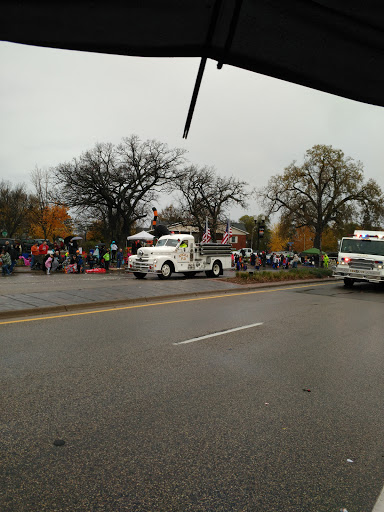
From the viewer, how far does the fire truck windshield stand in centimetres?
1844

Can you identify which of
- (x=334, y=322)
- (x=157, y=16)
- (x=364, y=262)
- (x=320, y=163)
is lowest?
(x=334, y=322)

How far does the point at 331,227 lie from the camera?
4666 cm

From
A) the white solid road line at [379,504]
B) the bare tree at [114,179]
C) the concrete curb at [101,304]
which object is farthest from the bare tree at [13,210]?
the white solid road line at [379,504]

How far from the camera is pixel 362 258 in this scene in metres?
18.4

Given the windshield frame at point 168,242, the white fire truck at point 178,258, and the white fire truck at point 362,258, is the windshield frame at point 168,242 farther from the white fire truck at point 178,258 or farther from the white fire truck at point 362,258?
the white fire truck at point 362,258

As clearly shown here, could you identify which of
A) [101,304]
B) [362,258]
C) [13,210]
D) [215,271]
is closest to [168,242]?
[215,271]

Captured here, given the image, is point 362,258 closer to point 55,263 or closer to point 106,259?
point 106,259

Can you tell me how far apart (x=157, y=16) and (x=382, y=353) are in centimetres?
663

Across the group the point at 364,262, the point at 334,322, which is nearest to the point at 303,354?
the point at 334,322

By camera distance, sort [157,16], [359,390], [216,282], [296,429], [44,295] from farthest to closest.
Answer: [216,282] < [44,295] < [359,390] < [296,429] < [157,16]

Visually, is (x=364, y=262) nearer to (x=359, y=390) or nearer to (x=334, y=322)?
(x=334, y=322)

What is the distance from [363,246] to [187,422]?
17730 millimetres

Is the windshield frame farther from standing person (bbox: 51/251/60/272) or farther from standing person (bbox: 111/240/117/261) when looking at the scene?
standing person (bbox: 111/240/117/261)

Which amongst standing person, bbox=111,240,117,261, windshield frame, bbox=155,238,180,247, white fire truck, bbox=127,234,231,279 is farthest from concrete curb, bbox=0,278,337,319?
standing person, bbox=111,240,117,261
